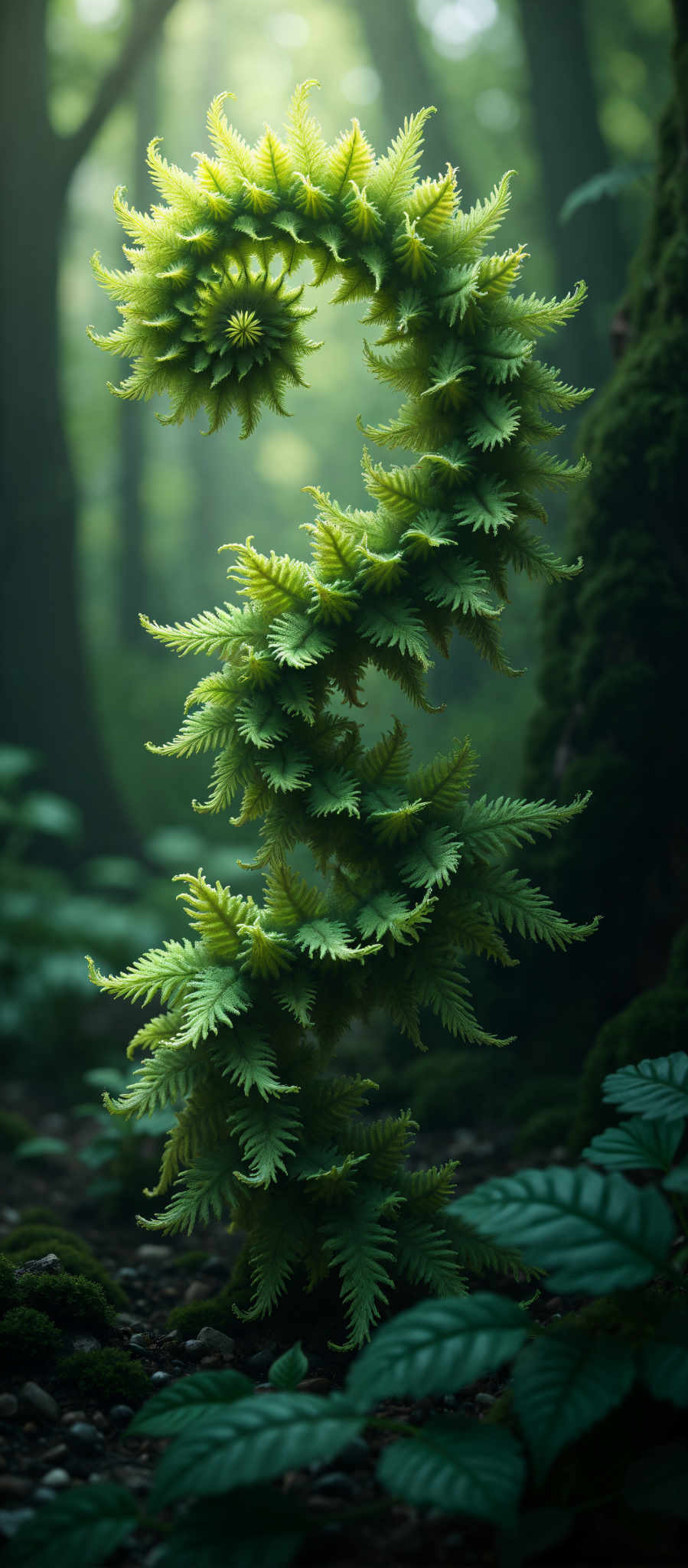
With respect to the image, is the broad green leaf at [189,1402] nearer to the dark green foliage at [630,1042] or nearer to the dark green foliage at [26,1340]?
the dark green foliage at [26,1340]

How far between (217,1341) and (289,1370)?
0.68 metres

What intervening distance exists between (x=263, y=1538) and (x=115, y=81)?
27.2ft

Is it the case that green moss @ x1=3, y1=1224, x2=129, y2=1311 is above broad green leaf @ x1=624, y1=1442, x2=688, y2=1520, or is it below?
below

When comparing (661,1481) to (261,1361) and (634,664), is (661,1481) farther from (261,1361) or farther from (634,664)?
(634,664)

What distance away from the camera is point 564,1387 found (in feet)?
4.95

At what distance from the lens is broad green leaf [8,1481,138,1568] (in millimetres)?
1435

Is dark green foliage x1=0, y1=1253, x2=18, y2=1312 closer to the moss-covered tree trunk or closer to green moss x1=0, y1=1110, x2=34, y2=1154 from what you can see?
green moss x1=0, y1=1110, x2=34, y2=1154

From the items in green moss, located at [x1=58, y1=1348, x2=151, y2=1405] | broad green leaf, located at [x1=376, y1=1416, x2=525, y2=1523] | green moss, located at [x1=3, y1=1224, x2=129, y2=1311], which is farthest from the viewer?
green moss, located at [x1=3, y1=1224, x2=129, y2=1311]

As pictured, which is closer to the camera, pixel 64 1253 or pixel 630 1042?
pixel 64 1253

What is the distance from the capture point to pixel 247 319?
7.09ft

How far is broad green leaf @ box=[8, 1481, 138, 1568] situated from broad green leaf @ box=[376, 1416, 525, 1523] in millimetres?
419

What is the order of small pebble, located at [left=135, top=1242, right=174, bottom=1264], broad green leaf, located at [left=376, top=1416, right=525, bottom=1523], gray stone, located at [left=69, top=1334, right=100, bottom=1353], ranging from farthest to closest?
small pebble, located at [left=135, top=1242, right=174, bottom=1264]
gray stone, located at [left=69, top=1334, right=100, bottom=1353]
broad green leaf, located at [left=376, top=1416, right=525, bottom=1523]

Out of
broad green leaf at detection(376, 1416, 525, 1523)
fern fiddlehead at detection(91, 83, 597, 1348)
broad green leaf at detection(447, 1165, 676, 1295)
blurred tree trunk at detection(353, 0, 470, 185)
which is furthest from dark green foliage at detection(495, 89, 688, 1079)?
blurred tree trunk at detection(353, 0, 470, 185)

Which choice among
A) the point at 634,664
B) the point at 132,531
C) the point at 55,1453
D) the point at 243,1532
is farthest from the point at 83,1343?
the point at 132,531
